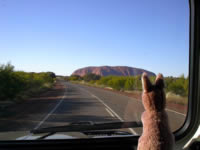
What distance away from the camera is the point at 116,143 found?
2998mm

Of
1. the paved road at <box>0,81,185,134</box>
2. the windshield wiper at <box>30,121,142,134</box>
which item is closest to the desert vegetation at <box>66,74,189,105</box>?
the paved road at <box>0,81,185,134</box>

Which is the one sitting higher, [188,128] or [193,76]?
[193,76]

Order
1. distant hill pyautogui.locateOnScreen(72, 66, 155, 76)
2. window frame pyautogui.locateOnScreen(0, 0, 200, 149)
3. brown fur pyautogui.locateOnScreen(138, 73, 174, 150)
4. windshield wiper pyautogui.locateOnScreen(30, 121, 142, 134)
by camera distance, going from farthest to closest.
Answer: distant hill pyautogui.locateOnScreen(72, 66, 155, 76)
windshield wiper pyautogui.locateOnScreen(30, 121, 142, 134)
window frame pyautogui.locateOnScreen(0, 0, 200, 149)
brown fur pyautogui.locateOnScreen(138, 73, 174, 150)

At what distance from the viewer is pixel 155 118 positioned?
113cm

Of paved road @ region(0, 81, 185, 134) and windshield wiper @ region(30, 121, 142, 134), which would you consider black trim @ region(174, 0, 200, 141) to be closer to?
paved road @ region(0, 81, 185, 134)

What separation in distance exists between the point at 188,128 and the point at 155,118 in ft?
8.76

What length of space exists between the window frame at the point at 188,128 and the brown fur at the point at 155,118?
6.28 feet

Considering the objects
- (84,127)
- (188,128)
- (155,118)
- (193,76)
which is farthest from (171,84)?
(155,118)

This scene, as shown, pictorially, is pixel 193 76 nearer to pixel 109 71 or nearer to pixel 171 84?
pixel 171 84

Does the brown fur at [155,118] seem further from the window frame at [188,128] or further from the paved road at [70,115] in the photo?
the window frame at [188,128]

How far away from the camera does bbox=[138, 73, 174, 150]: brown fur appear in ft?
3.57

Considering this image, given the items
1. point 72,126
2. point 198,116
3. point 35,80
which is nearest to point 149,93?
point 72,126

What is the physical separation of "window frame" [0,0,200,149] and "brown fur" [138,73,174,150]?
191 centimetres

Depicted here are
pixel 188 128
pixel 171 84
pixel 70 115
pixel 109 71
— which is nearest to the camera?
pixel 188 128
